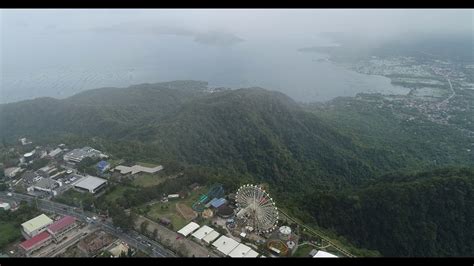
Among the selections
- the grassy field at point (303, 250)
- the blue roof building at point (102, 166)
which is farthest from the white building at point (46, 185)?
the grassy field at point (303, 250)

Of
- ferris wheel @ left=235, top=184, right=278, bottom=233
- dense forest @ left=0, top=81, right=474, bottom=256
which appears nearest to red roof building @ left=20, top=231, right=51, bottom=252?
dense forest @ left=0, top=81, right=474, bottom=256

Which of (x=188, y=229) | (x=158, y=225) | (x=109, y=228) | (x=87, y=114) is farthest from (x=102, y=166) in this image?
(x=87, y=114)

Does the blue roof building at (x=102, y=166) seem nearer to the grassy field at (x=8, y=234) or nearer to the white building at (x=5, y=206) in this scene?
the white building at (x=5, y=206)

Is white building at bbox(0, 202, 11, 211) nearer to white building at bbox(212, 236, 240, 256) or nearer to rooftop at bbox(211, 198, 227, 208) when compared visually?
rooftop at bbox(211, 198, 227, 208)

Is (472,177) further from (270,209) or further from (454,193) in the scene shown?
(270,209)

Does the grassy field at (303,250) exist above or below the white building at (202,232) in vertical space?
below

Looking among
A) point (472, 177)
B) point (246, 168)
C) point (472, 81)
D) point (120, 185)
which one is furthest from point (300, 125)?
point (472, 81)
